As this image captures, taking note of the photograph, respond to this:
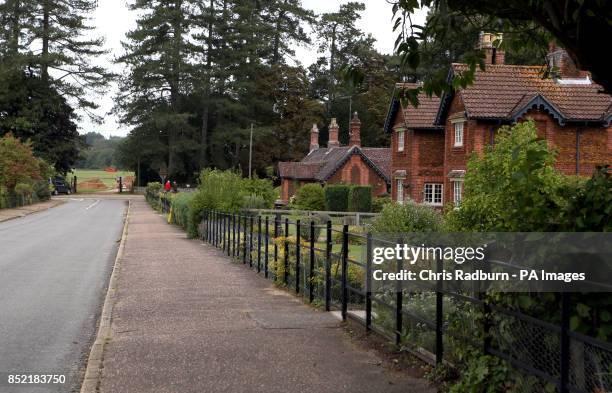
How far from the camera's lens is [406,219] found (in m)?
16.7

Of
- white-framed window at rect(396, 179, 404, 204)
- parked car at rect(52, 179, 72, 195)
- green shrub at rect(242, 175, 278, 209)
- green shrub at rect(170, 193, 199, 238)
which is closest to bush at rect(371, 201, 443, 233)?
green shrub at rect(170, 193, 199, 238)

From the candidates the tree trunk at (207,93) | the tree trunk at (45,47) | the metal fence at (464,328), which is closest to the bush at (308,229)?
the metal fence at (464,328)

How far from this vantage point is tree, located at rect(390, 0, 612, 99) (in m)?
5.29

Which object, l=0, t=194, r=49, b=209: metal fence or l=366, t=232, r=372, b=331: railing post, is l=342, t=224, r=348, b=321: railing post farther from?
l=0, t=194, r=49, b=209: metal fence

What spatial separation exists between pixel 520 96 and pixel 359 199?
1604cm

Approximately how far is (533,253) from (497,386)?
1213 millimetres

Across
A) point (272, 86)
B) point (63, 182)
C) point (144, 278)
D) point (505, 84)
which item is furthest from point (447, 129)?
point (63, 182)

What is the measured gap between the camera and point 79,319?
11.1 m

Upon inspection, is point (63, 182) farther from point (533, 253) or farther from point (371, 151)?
point (533, 253)

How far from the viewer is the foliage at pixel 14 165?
53.7m

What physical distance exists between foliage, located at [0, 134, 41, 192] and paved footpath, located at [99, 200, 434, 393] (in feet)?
141

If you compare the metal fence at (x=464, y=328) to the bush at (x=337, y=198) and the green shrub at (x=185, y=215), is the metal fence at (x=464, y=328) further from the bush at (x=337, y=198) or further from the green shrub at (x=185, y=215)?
the bush at (x=337, y=198)

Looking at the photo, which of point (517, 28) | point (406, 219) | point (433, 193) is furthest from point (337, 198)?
point (517, 28)

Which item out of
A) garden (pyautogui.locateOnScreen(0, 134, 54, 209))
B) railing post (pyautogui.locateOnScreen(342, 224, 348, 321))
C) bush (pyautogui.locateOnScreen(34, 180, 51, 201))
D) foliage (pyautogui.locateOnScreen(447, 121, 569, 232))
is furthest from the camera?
bush (pyautogui.locateOnScreen(34, 180, 51, 201))
